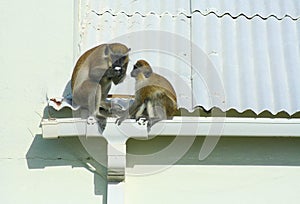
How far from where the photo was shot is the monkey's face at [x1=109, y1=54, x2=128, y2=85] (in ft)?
13.0

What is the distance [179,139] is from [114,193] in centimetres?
53

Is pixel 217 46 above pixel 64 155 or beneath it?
above

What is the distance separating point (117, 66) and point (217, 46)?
0.82 meters

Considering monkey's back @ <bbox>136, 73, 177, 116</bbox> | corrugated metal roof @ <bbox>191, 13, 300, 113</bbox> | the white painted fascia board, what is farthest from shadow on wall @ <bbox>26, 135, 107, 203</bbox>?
corrugated metal roof @ <bbox>191, 13, 300, 113</bbox>

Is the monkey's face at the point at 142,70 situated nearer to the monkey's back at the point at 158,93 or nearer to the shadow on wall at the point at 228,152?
the monkey's back at the point at 158,93

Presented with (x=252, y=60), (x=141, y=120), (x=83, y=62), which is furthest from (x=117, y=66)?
(x=252, y=60)

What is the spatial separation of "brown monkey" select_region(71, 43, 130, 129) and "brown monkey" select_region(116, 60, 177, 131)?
14 centimetres

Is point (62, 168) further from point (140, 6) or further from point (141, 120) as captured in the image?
point (140, 6)

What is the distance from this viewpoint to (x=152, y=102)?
13.0ft

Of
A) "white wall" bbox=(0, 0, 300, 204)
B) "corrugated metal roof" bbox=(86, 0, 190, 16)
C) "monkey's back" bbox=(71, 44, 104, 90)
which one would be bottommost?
"white wall" bbox=(0, 0, 300, 204)

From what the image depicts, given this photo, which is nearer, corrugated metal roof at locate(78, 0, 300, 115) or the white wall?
the white wall

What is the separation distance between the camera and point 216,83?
4262 millimetres

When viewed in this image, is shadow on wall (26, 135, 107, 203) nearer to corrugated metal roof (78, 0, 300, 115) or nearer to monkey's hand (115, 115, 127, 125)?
monkey's hand (115, 115, 127, 125)

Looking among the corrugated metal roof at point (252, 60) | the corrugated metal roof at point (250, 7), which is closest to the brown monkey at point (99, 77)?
the corrugated metal roof at point (252, 60)
